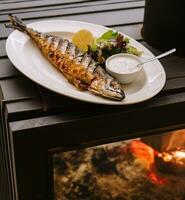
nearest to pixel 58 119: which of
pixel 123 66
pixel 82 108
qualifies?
pixel 82 108

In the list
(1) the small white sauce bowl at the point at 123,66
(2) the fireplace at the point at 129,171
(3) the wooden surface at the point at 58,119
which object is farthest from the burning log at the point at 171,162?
(1) the small white sauce bowl at the point at 123,66

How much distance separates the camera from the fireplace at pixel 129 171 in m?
1.24

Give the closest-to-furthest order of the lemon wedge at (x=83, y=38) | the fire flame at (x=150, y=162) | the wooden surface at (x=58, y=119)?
the wooden surface at (x=58, y=119) → the lemon wedge at (x=83, y=38) → the fire flame at (x=150, y=162)

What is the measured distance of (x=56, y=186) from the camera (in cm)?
118

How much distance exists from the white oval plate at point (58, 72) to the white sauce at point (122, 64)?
3cm

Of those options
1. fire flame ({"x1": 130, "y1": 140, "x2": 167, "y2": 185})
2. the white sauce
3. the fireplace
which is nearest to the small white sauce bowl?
the white sauce

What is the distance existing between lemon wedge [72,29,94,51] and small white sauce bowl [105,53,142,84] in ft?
0.31

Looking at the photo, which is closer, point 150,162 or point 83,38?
point 83,38

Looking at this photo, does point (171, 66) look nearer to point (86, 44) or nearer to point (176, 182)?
point (86, 44)

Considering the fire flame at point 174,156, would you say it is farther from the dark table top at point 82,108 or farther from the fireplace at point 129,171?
Result: the dark table top at point 82,108

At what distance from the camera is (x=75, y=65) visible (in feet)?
3.38

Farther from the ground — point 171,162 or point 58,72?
point 58,72

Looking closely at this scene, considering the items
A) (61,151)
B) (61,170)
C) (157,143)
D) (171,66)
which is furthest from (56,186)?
(171,66)

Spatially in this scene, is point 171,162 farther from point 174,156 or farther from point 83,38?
point 83,38
